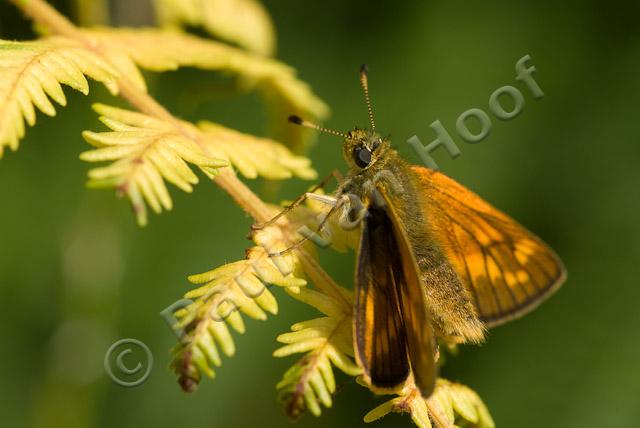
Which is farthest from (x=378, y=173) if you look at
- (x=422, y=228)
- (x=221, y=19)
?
(x=221, y=19)

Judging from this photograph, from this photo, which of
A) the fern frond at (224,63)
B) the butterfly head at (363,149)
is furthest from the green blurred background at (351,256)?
the butterfly head at (363,149)

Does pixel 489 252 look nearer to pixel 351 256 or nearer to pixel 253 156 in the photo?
pixel 253 156

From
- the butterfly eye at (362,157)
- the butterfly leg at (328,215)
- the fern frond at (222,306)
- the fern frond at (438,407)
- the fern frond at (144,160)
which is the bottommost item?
the fern frond at (438,407)

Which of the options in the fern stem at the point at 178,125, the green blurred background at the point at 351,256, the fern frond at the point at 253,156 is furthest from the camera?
the green blurred background at the point at 351,256

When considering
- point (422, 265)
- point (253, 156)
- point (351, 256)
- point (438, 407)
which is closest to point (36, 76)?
point (253, 156)

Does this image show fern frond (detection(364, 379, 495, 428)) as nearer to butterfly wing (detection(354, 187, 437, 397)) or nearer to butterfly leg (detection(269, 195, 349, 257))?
butterfly wing (detection(354, 187, 437, 397))

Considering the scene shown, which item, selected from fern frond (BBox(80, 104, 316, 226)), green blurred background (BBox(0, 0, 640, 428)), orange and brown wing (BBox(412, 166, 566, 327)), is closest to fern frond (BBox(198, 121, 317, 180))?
fern frond (BBox(80, 104, 316, 226))

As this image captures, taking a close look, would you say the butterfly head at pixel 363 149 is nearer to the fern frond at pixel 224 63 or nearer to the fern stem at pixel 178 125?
the fern stem at pixel 178 125
